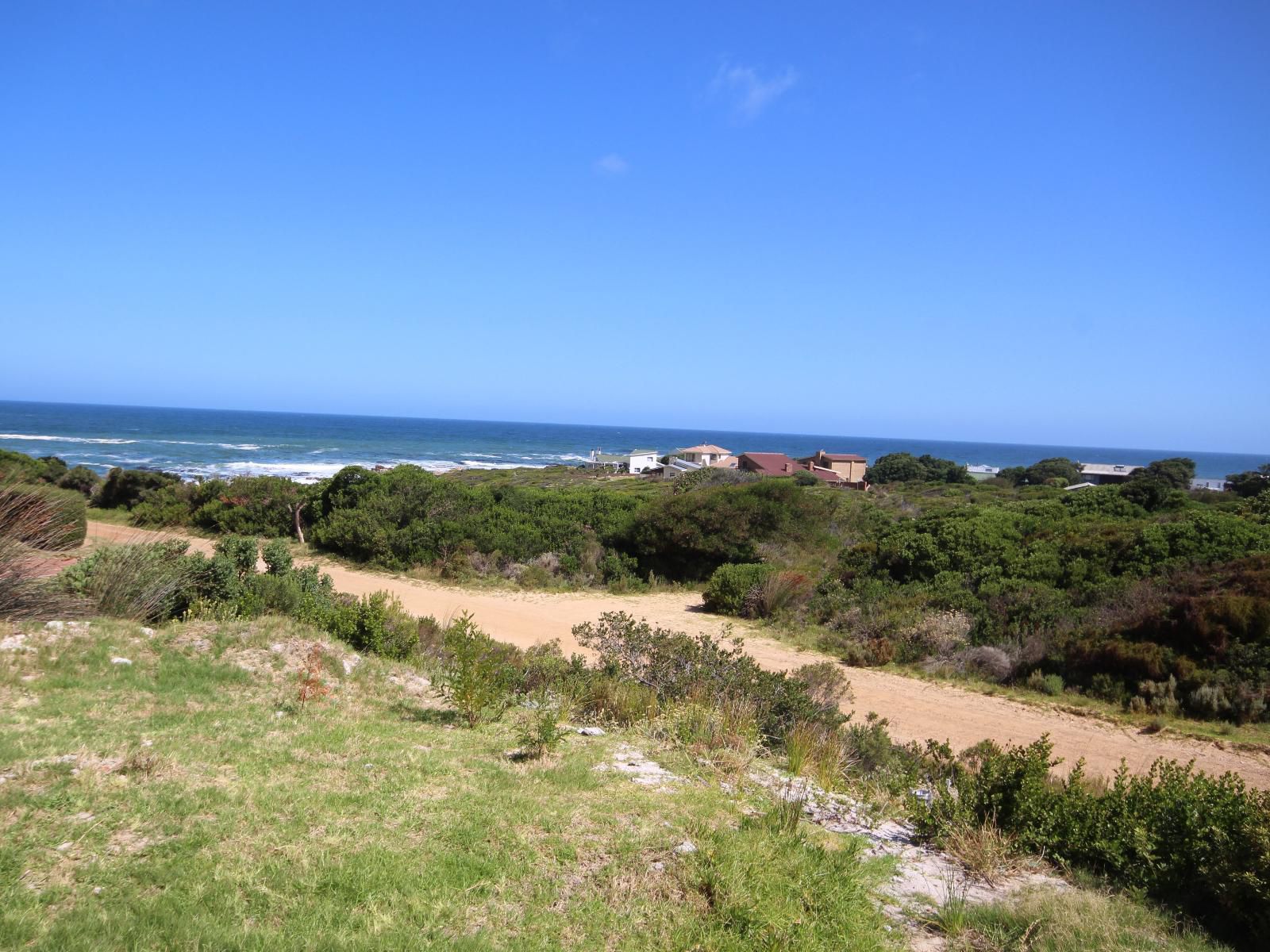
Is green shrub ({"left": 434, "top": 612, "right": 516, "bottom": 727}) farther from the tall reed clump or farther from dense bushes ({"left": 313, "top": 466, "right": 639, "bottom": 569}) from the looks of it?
dense bushes ({"left": 313, "top": 466, "right": 639, "bottom": 569})

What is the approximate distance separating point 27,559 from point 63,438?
299ft

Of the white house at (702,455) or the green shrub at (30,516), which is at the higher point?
the green shrub at (30,516)

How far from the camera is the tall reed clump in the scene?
7617mm

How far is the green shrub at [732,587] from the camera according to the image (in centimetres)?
1673

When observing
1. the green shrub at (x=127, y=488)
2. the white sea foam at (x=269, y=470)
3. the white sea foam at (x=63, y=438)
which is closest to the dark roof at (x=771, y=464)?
the white sea foam at (x=269, y=470)

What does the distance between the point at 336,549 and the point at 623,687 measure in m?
14.5

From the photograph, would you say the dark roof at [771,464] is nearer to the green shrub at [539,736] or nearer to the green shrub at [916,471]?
the green shrub at [916,471]

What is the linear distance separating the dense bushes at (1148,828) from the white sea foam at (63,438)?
92.4 meters

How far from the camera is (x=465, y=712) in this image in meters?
7.02

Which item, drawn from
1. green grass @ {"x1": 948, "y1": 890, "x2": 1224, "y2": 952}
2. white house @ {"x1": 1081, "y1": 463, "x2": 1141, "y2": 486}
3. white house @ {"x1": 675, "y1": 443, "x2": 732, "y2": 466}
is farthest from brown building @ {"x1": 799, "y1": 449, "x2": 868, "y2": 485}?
green grass @ {"x1": 948, "y1": 890, "x2": 1224, "y2": 952}

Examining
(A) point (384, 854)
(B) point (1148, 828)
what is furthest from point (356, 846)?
(B) point (1148, 828)

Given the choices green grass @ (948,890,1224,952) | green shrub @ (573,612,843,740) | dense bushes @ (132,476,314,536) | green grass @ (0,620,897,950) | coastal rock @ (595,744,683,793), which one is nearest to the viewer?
green grass @ (0,620,897,950)

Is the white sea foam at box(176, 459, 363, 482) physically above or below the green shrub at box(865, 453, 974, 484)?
below

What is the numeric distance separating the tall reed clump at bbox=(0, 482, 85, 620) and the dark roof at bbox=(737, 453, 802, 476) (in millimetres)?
47962
